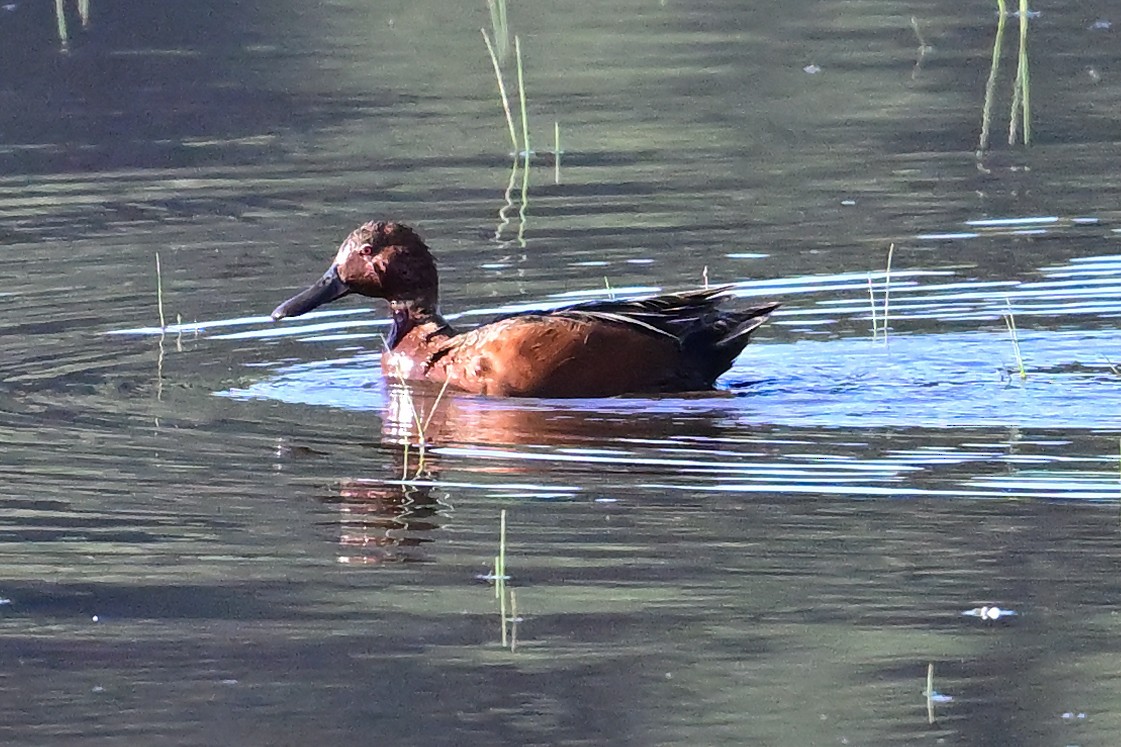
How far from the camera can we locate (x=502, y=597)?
568 centimetres

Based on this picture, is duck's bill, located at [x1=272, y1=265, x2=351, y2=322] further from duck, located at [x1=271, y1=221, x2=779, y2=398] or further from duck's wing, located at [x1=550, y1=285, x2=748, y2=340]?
duck's wing, located at [x1=550, y1=285, x2=748, y2=340]

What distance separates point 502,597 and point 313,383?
3.20 m

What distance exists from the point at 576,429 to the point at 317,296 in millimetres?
1818

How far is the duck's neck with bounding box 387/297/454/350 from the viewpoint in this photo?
362 inches

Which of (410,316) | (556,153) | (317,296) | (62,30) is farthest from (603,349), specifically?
(62,30)

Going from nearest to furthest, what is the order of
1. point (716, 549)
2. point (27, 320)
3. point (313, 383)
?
1. point (716, 549)
2. point (313, 383)
3. point (27, 320)

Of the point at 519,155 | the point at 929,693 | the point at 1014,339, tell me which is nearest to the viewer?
the point at 929,693

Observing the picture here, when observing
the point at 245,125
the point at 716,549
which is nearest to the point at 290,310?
the point at 716,549

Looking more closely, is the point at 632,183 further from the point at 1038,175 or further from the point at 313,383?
the point at 313,383

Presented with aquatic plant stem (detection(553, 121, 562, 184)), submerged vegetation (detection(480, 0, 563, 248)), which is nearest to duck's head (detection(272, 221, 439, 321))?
submerged vegetation (detection(480, 0, 563, 248))

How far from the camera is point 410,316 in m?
9.23

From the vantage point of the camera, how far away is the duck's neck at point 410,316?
30.1 ft

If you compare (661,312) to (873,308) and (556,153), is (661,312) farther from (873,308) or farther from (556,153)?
(556,153)

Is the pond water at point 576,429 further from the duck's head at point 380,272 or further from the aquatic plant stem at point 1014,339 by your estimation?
the duck's head at point 380,272
